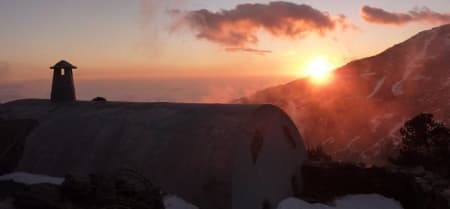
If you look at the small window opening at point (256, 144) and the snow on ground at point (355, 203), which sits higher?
the small window opening at point (256, 144)

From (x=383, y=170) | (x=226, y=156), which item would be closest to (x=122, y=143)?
(x=226, y=156)

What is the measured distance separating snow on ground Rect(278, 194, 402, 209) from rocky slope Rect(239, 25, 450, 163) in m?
89.2

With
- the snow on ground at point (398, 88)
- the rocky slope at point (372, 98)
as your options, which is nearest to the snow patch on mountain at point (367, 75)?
the rocky slope at point (372, 98)

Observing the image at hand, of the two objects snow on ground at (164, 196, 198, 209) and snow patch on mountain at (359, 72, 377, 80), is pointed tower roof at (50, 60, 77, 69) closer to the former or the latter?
snow on ground at (164, 196, 198, 209)

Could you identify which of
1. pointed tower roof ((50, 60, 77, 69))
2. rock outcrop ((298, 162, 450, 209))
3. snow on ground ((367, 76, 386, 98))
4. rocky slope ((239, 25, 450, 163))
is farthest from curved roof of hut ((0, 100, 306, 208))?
snow on ground ((367, 76, 386, 98))

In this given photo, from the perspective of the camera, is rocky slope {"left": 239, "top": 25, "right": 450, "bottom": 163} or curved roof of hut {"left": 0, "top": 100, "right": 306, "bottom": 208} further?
rocky slope {"left": 239, "top": 25, "right": 450, "bottom": 163}

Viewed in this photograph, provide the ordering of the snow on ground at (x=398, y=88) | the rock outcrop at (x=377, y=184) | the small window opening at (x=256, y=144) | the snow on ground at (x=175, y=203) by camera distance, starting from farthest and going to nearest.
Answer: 1. the snow on ground at (x=398, y=88)
2. the rock outcrop at (x=377, y=184)
3. the small window opening at (x=256, y=144)
4. the snow on ground at (x=175, y=203)

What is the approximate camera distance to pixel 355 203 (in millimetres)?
20078

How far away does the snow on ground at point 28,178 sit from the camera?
1977 cm

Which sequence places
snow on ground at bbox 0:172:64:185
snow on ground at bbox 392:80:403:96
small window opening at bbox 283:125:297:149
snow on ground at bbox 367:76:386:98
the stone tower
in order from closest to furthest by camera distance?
snow on ground at bbox 0:172:64:185, small window opening at bbox 283:125:297:149, the stone tower, snow on ground at bbox 392:80:403:96, snow on ground at bbox 367:76:386:98

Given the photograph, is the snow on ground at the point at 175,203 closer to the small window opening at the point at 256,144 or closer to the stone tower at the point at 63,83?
the small window opening at the point at 256,144

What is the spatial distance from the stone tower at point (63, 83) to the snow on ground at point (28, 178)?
8007 millimetres

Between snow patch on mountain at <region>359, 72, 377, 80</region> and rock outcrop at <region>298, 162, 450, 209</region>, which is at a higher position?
snow patch on mountain at <region>359, 72, 377, 80</region>

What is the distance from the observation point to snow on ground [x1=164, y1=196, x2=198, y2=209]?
1664cm
